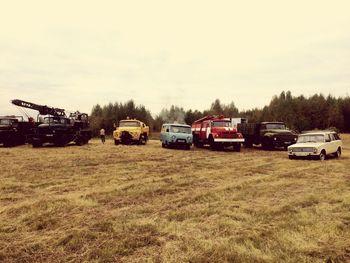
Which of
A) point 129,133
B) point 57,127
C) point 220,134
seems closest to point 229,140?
point 220,134

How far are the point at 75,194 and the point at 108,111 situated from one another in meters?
90.4

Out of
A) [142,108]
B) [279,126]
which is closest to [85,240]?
[279,126]

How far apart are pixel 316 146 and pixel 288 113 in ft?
189

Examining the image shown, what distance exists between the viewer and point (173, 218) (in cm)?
623

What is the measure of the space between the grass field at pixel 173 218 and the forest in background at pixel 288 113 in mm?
33527

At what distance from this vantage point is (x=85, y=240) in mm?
5035

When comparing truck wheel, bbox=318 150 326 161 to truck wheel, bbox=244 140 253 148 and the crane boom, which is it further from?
the crane boom

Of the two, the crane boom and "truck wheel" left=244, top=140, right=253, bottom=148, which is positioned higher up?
the crane boom

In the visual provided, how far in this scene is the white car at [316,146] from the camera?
661 inches

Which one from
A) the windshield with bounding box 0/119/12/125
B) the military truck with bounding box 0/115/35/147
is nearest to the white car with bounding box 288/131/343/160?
the military truck with bounding box 0/115/35/147

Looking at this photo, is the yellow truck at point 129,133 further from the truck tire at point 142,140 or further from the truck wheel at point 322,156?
the truck wheel at point 322,156

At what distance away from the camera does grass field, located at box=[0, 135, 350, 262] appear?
15.0 feet

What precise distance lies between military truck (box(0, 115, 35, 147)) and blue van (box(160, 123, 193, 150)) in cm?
879

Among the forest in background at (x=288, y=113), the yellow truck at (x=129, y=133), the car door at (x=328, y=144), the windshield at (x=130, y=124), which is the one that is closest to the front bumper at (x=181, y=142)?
the yellow truck at (x=129, y=133)
